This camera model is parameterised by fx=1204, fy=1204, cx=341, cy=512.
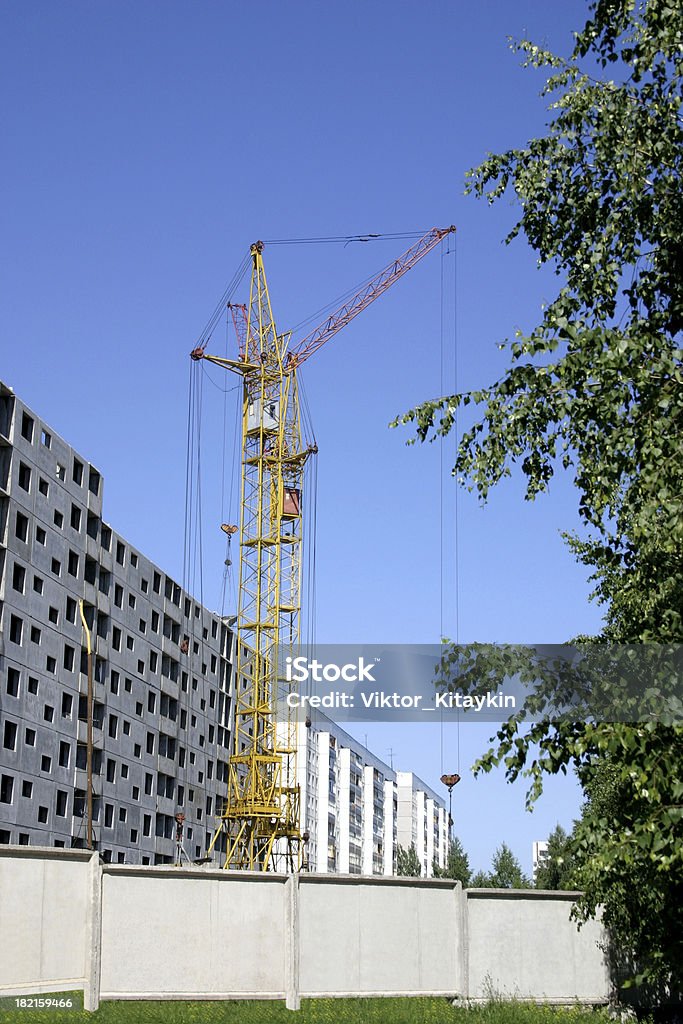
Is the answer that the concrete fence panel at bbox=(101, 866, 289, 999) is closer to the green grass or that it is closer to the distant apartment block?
the green grass

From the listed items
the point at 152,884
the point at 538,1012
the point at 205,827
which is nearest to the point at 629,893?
the point at 538,1012

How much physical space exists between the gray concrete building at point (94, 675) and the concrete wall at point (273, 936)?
47675mm

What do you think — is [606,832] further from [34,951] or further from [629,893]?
[629,893]

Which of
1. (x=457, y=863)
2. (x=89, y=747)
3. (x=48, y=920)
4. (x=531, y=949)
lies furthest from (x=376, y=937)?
(x=457, y=863)

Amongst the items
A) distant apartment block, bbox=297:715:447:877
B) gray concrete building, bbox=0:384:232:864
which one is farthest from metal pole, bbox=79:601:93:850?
distant apartment block, bbox=297:715:447:877

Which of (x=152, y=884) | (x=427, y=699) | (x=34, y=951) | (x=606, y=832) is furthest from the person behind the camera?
(x=427, y=699)

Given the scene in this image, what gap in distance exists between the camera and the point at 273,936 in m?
16.6

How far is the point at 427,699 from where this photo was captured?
24.8 metres

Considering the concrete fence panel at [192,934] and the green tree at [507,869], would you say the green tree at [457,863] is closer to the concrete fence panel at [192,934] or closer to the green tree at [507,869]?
the green tree at [507,869]

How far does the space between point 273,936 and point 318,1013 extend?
1.16 meters

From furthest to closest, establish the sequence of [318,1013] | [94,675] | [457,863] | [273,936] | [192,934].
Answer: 1. [457,863]
2. [94,675]
3. [273,936]
4. [318,1013]
5. [192,934]

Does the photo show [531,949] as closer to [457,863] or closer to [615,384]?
[615,384]

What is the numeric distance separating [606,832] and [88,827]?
6424cm

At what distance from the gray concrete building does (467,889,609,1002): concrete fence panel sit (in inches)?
1873
